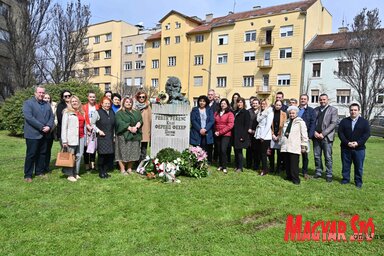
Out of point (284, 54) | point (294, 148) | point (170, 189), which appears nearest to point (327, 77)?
point (284, 54)

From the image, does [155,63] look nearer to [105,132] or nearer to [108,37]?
[108,37]

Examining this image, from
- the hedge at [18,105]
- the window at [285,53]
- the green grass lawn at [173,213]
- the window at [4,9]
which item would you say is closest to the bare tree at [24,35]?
the window at [4,9]

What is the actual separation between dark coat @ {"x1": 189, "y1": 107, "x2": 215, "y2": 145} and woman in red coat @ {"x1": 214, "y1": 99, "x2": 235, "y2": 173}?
0.52 ft

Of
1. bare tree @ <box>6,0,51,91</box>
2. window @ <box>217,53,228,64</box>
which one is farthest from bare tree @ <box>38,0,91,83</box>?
window @ <box>217,53,228,64</box>

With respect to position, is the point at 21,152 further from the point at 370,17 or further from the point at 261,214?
the point at 370,17

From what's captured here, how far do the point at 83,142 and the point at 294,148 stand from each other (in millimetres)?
4666

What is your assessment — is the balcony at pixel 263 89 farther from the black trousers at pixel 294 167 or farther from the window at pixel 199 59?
the black trousers at pixel 294 167

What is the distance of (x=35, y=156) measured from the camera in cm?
634

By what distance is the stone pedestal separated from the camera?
7.67 m

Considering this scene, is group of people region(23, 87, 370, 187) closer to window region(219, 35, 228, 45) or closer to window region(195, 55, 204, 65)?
window region(219, 35, 228, 45)

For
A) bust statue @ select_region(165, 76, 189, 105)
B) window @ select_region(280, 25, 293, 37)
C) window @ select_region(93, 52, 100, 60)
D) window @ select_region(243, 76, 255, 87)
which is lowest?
bust statue @ select_region(165, 76, 189, 105)

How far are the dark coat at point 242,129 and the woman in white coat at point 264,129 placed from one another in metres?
0.26

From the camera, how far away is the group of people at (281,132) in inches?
258

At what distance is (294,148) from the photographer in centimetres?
665
